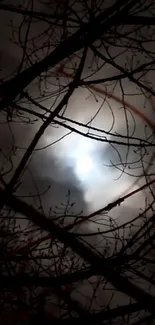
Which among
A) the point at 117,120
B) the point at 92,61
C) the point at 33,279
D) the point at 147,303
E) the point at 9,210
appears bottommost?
the point at 147,303

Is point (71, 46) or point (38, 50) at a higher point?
point (38, 50)

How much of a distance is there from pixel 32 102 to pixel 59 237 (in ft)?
1.47

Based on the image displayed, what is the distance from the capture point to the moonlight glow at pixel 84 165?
1.44 m

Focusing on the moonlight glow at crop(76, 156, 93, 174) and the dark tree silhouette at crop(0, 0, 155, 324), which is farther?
the moonlight glow at crop(76, 156, 93, 174)

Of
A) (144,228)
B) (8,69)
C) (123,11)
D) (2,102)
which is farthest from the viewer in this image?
(144,228)

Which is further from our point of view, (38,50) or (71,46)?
(38,50)

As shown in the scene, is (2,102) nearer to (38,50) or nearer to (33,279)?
(38,50)

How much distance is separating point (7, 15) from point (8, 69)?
168 millimetres

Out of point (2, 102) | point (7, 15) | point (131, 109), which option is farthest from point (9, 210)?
point (7, 15)

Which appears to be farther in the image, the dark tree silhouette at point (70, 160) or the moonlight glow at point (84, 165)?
the moonlight glow at point (84, 165)

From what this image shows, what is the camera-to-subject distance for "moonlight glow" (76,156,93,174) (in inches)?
56.5

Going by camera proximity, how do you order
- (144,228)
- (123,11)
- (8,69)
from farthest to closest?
(144,228), (8,69), (123,11)

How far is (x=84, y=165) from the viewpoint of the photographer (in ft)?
4.74

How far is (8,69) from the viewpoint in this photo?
140 centimetres
